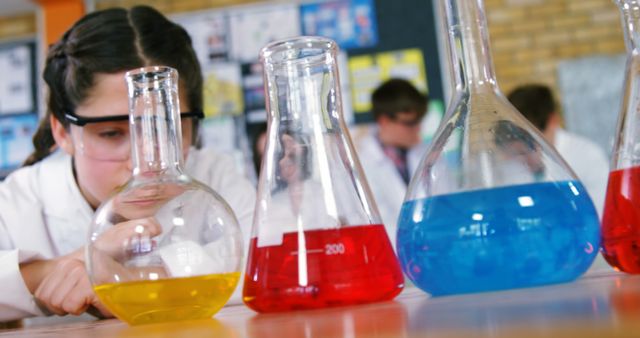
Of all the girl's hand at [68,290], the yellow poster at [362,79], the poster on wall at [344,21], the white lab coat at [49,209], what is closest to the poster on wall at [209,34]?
the poster on wall at [344,21]

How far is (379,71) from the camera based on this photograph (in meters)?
3.61

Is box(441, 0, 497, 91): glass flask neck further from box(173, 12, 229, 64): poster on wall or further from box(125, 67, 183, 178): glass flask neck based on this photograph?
box(173, 12, 229, 64): poster on wall

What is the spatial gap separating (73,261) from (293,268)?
485 millimetres

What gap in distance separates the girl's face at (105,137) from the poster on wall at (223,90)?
242cm

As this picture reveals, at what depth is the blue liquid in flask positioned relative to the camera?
442mm

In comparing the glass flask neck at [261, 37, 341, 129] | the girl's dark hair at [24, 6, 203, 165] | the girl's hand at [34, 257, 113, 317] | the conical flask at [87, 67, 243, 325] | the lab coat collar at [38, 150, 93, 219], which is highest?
the girl's dark hair at [24, 6, 203, 165]

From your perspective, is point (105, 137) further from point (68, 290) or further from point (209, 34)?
point (209, 34)

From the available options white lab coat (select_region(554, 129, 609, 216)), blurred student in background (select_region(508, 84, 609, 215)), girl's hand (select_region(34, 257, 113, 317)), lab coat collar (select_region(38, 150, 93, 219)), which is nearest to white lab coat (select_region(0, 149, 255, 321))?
lab coat collar (select_region(38, 150, 93, 219))

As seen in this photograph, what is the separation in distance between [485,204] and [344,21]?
3.29m

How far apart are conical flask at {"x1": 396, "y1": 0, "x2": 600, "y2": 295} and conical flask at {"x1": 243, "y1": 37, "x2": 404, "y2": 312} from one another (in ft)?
0.10

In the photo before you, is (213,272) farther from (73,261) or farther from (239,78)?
(239,78)

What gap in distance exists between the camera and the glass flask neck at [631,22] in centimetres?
52

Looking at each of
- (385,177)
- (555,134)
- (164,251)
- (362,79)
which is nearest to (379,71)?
(362,79)

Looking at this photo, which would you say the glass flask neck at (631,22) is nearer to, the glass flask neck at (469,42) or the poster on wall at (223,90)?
the glass flask neck at (469,42)
